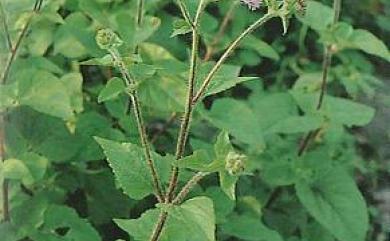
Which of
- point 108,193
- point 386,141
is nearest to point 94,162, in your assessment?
point 108,193


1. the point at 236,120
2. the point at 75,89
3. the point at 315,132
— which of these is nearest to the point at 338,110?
the point at 315,132

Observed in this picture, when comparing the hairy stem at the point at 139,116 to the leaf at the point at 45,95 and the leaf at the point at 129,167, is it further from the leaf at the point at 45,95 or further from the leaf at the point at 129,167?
the leaf at the point at 45,95

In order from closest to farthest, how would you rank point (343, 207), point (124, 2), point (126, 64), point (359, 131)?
point (126, 64), point (343, 207), point (124, 2), point (359, 131)

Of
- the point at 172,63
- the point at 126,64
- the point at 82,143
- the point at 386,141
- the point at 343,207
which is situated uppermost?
the point at 126,64

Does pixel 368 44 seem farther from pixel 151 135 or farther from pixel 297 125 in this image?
pixel 151 135

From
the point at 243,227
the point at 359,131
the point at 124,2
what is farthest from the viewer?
the point at 359,131

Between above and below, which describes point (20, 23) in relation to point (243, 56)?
above

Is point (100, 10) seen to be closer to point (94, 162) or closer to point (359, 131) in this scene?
point (94, 162)
